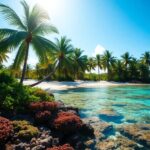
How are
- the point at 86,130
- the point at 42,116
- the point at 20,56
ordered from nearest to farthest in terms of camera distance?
the point at 86,130 < the point at 42,116 < the point at 20,56

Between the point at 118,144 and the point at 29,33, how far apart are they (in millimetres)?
14168

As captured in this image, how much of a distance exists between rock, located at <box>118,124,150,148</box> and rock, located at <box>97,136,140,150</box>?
1.74ft

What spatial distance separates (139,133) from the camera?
33.9ft

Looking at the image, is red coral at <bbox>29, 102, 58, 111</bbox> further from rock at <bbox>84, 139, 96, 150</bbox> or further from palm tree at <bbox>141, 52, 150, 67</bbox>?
palm tree at <bbox>141, 52, 150, 67</bbox>

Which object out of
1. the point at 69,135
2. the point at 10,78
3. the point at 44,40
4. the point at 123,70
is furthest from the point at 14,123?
the point at 123,70

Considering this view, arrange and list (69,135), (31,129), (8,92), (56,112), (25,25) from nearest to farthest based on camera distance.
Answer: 1. (31,129)
2. (69,135)
3. (56,112)
4. (8,92)
5. (25,25)

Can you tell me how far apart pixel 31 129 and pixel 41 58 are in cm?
1289

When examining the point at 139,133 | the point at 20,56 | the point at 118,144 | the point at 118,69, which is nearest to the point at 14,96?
the point at 118,144

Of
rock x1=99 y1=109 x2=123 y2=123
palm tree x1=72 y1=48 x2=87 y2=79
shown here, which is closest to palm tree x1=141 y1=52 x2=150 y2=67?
palm tree x1=72 y1=48 x2=87 y2=79

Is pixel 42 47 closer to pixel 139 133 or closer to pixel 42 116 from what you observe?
pixel 42 116

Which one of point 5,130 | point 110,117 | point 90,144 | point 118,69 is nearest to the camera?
point 5,130

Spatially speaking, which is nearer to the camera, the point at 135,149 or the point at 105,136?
the point at 135,149

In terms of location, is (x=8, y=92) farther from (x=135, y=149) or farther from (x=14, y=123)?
(x=135, y=149)

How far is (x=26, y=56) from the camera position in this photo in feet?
63.2
